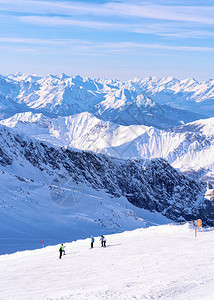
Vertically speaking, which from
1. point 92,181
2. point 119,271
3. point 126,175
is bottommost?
point 119,271

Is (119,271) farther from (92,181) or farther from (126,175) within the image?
(126,175)

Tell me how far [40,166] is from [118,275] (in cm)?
7312

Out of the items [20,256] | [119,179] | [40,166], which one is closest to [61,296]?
[20,256]

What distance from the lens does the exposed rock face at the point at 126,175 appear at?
310 ft

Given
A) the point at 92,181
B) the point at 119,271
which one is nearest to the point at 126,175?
the point at 92,181

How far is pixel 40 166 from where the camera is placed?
90812 millimetres

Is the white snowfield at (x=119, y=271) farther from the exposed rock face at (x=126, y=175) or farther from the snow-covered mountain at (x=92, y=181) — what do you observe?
the exposed rock face at (x=126, y=175)

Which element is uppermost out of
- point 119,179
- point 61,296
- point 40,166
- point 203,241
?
point 119,179

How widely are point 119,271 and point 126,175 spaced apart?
98.4 m

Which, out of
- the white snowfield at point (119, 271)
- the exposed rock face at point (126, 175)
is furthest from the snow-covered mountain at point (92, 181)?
the white snowfield at point (119, 271)

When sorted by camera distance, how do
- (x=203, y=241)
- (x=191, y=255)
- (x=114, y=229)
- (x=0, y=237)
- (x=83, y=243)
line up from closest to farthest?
(x=191, y=255), (x=203, y=241), (x=83, y=243), (x=0, y=237), (x=114, y=229)

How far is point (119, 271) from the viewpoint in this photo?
21.1 metres

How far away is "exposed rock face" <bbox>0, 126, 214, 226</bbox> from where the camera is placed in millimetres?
94500

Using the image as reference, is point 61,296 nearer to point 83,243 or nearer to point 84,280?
A: point 84,280
